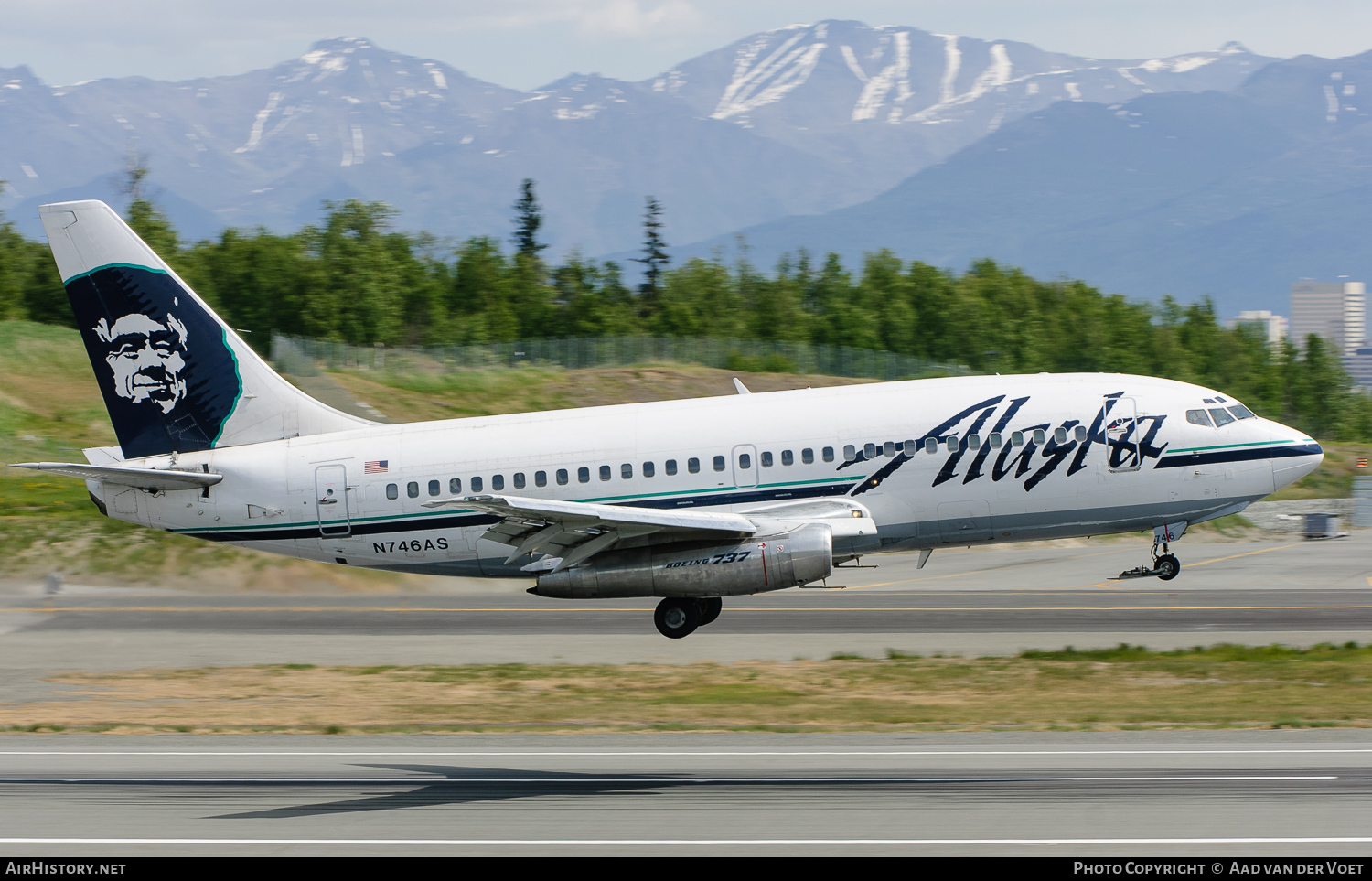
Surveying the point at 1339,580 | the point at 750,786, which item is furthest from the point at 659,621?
the point at 1339,580

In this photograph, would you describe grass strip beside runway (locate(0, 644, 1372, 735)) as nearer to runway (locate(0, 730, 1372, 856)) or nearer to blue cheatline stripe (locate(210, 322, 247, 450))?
runway (locate(0, 730, 1372, 856))

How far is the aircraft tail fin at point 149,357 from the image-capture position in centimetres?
2953

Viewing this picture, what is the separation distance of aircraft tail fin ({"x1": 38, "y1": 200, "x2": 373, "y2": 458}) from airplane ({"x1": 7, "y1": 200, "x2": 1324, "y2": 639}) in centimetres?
4

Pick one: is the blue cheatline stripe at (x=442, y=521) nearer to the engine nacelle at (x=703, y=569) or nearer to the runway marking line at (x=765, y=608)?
the engine nacelle at (x=703, y=569)

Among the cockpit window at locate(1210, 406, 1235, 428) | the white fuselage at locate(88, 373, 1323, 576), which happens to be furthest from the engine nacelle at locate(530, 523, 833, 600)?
the cockpit window at locate(1210, 406, 1235, 428)

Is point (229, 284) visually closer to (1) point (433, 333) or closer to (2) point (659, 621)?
(1) point (433, 333)

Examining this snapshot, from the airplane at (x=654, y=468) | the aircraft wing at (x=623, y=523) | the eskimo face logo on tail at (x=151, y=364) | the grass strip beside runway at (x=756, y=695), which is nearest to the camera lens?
the grass strip beside runway at (x=756, y=695)

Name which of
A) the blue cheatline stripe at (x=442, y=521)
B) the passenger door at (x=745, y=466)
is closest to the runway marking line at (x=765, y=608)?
the blue cheatline stripe at (x=442, y=521)

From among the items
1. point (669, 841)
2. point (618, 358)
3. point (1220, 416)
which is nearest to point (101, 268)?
point (669, 841)

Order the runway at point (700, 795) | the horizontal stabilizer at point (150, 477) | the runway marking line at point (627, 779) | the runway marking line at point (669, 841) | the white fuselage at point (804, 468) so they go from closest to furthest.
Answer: the runway marking line at point (669, 841) < the runway at point (700, 795) < the runway marking line at point (627, 779) < the white fuselage at point (804, 468) < the horizontal stabilizer at point (150, 477)

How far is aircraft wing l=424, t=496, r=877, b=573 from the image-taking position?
25.5 metres

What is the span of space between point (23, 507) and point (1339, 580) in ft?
146

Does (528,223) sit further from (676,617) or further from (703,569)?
(703,569)

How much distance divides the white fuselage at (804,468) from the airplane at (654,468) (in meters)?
0.04
